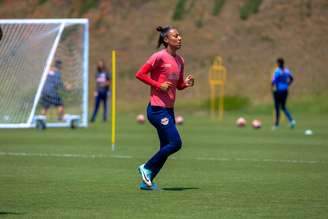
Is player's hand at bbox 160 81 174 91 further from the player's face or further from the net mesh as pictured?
the net mesh

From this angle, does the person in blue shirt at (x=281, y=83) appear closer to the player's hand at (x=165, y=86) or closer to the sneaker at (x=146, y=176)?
the sneaker at (x=146, y=176)

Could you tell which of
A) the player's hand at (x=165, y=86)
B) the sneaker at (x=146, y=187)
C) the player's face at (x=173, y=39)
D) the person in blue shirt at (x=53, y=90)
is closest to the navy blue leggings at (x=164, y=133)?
the sneaker at (x=146, y=187)

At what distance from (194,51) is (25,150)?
37.4m

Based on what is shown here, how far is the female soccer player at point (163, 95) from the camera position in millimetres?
14445

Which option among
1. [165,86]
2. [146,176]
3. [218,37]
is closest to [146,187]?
[146,176]

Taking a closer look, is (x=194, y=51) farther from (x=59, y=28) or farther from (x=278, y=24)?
(x=59, y=28)

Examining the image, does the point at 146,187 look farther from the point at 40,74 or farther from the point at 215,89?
the point at 215,89

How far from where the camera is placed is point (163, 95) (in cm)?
1455

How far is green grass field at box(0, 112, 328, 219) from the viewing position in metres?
12.2

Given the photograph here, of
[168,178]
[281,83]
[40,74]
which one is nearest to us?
[168,178]

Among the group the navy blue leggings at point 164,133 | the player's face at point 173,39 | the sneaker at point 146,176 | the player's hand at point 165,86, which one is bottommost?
the sneaker at point 146,176

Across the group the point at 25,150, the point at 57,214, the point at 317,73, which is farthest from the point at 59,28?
the point at 317,73

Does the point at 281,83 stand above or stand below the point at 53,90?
above

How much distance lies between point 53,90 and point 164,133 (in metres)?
20.4
